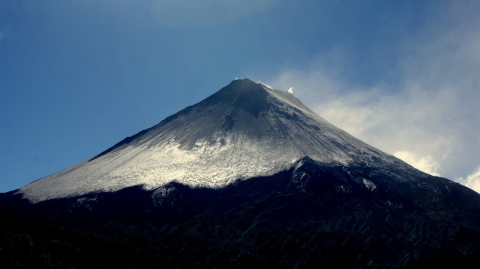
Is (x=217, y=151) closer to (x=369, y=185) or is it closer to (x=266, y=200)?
(x=266, y=200)

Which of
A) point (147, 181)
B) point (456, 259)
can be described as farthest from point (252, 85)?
point (456, 259)

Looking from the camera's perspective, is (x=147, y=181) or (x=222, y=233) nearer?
(x=222, y=233)

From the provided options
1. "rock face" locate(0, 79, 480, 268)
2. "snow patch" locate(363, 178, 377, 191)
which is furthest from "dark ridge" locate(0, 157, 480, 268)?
"snow patch" locate(363, 178, 377, 191)

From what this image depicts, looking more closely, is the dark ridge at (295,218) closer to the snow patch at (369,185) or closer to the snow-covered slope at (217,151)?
the snow patch at (369,185)

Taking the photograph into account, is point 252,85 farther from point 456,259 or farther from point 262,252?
point 456,259

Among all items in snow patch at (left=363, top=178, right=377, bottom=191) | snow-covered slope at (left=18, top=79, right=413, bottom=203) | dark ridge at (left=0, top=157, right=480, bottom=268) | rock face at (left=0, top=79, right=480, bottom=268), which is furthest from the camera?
snow-covered slope at (left=18, top=79, right=413, bottom=203)

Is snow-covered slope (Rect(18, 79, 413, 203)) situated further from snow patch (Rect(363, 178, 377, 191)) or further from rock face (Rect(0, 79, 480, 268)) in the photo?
snow patch (Rect(363, 178, 377, 191))

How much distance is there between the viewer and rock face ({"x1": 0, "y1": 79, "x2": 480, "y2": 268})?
4291 centimetres

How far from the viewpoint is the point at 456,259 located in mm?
36344

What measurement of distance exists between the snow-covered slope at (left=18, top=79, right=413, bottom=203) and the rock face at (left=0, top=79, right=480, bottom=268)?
0.39 metres

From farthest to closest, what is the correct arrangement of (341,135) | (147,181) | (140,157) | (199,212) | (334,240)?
(341,135), (140,157), (147,181), (199,212), (334,240)

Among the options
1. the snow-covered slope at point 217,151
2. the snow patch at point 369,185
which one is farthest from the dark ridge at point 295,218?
the snow-covered slope at point 217,151

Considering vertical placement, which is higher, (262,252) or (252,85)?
(252,85)

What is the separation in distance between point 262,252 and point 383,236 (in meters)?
18.1
